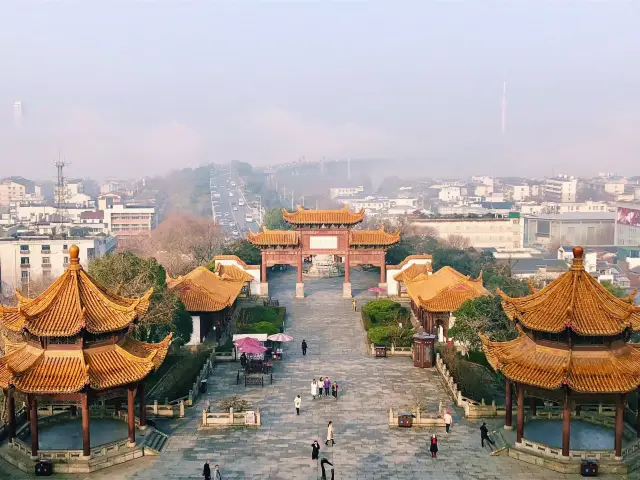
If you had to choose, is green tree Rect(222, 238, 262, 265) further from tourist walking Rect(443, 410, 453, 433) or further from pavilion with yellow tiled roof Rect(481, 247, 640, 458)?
pavilion with yellow tiled roof Rect(481, 247, 640, 458)

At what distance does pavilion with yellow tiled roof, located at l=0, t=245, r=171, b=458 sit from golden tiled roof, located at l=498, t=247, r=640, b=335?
12874 millimetres

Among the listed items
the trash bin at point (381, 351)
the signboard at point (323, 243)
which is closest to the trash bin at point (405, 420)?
the trash bin at point (381, 351)

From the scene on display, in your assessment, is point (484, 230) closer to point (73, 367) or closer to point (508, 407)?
point (508, 407)

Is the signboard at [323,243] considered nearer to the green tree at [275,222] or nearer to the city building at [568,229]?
the green tree at [275,222]

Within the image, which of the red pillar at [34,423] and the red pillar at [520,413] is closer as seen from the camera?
the red pillar at [34,423]

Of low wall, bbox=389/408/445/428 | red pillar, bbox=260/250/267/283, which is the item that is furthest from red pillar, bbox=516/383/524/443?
red pillar, bbox=260/250/267/283

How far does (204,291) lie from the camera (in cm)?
4297

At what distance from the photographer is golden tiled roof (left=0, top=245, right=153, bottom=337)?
25.2m

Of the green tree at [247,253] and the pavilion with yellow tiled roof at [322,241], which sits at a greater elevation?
the pavilion with yellow tiled roof at [322,241]

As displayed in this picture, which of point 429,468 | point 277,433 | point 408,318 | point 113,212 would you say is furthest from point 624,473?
point 113,212

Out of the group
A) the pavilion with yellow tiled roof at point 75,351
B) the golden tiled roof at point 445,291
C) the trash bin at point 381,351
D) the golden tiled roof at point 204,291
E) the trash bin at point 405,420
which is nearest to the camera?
the pavilion with yellow tiled roof at point 75,351

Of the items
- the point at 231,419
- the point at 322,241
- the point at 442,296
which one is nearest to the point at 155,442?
the point at 231,419

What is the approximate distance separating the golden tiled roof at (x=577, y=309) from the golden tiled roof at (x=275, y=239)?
28.5 metres

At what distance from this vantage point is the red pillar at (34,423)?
81.0ft
